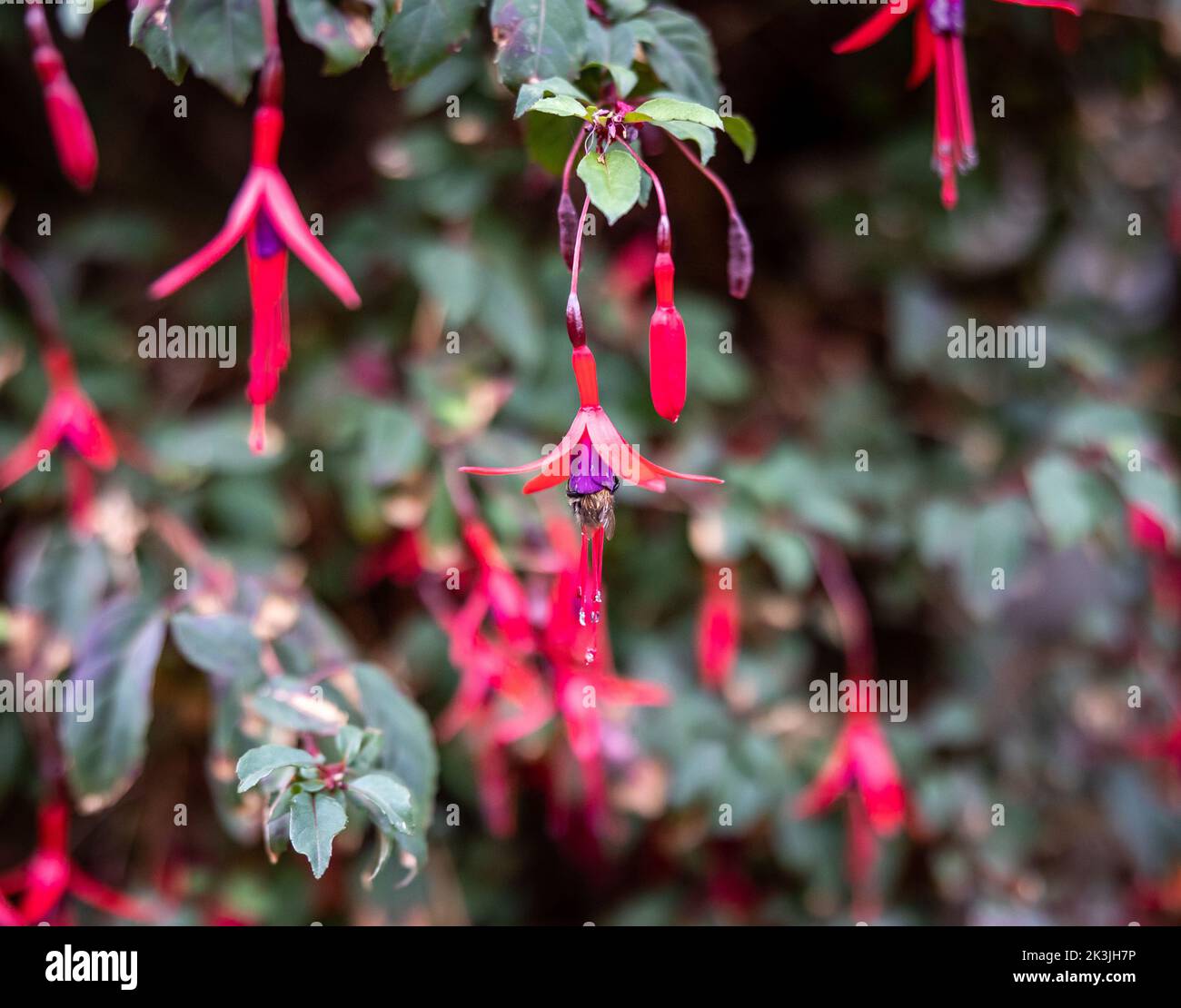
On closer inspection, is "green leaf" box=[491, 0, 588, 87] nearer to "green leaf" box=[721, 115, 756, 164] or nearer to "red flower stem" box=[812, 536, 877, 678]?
"green leaf" box=[721, 115, 756, 164]

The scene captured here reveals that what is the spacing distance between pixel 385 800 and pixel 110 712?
0.32 m

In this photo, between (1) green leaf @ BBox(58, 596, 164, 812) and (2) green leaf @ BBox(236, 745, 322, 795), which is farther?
(1) green leaf @ BBox(58, 596, 164, 812)

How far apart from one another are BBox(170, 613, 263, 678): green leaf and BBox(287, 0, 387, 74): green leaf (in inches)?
15.4

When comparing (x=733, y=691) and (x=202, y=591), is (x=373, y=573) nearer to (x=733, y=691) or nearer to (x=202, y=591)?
(x=202, y=591)

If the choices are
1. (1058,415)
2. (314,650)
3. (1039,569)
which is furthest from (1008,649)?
(314,650)

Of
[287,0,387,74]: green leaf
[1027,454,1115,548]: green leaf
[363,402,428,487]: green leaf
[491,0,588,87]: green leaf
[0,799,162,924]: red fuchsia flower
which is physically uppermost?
[287,0,387,74]: green leaf

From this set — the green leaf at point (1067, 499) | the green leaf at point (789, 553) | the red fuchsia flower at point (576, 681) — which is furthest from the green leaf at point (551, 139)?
the green leaf at point (1067, 499)

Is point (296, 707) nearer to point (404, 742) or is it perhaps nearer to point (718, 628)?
point (404, 742)

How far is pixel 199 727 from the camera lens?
112cm

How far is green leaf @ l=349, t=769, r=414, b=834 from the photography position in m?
0.57

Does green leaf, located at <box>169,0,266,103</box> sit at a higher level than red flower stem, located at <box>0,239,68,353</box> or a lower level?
higher

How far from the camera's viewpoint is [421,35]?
1.97 feet

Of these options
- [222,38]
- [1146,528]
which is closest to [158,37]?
[222,38]

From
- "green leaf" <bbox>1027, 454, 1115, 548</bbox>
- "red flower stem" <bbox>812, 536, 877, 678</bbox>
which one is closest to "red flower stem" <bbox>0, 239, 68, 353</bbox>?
"red flower stem" <bbox>812, 536, 877, 678</bbox>
